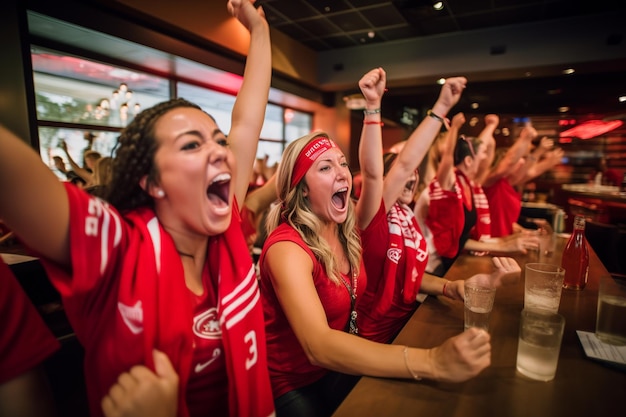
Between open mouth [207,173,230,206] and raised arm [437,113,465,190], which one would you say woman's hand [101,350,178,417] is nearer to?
open mouth [207,173,230,206]

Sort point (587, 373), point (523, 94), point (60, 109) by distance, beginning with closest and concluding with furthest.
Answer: point (587, 373) → point (60, 109) → point (523, 94)

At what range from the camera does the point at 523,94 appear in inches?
252

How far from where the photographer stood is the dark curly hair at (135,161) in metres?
0.79

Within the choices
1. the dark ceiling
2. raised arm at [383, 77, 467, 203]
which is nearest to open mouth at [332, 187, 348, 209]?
raised arm at [383, 77, 467, 203]

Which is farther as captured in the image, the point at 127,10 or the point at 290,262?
the point at 127,10

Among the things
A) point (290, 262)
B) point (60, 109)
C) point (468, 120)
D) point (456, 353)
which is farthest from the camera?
point (468, 120)

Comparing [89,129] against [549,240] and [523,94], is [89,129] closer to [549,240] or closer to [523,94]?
[549,240]

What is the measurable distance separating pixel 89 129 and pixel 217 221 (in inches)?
186

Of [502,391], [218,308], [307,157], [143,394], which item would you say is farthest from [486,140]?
[143,394]

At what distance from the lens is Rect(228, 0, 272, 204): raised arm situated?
1.10 m

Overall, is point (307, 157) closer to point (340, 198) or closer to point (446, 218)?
point (340, 198)

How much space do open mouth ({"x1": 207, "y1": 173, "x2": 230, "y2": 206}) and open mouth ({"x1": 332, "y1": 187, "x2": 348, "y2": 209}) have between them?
2.06 feet

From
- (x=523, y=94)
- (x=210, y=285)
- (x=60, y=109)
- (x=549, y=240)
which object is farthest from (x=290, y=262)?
(x=523, y=94)

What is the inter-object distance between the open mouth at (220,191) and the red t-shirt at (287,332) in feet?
1.09
